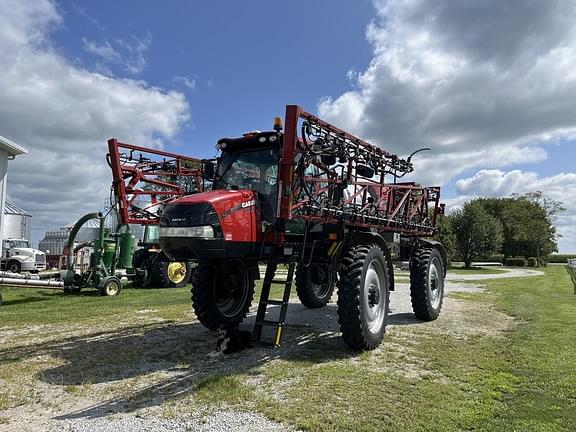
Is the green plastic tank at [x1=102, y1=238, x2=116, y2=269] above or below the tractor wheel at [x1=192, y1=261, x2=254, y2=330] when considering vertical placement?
above

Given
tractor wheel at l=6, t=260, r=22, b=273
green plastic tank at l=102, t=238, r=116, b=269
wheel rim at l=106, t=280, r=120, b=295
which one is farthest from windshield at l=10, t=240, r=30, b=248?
wheel rim at l=106, t=280, r=120, b=295

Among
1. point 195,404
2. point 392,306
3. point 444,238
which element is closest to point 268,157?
point 195,404

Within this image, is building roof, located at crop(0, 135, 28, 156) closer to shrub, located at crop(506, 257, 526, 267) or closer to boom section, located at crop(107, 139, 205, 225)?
boom section, located at crop(107, 139, 205, 225)

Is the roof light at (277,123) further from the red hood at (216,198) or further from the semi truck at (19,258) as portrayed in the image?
the semi truck at (19,258)

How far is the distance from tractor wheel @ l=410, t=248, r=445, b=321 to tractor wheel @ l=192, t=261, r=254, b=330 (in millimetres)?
3131

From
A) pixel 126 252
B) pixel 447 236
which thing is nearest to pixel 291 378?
pixel 126 252

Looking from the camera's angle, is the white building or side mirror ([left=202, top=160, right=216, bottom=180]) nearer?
side mirror ([left=202, top=160, right=216, bottom=180])

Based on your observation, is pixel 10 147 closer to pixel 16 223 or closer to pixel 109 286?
pixel 109 286

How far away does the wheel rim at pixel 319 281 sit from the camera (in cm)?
970

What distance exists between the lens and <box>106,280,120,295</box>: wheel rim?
13312 millimetres

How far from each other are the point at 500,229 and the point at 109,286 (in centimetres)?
3705

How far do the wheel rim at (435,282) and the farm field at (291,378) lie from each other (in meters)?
0.60

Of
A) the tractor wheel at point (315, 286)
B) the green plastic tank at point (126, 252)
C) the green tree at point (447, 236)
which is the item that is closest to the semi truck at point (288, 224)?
the tractor wheel at point (315, 286)

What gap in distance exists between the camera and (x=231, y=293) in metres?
7.37
